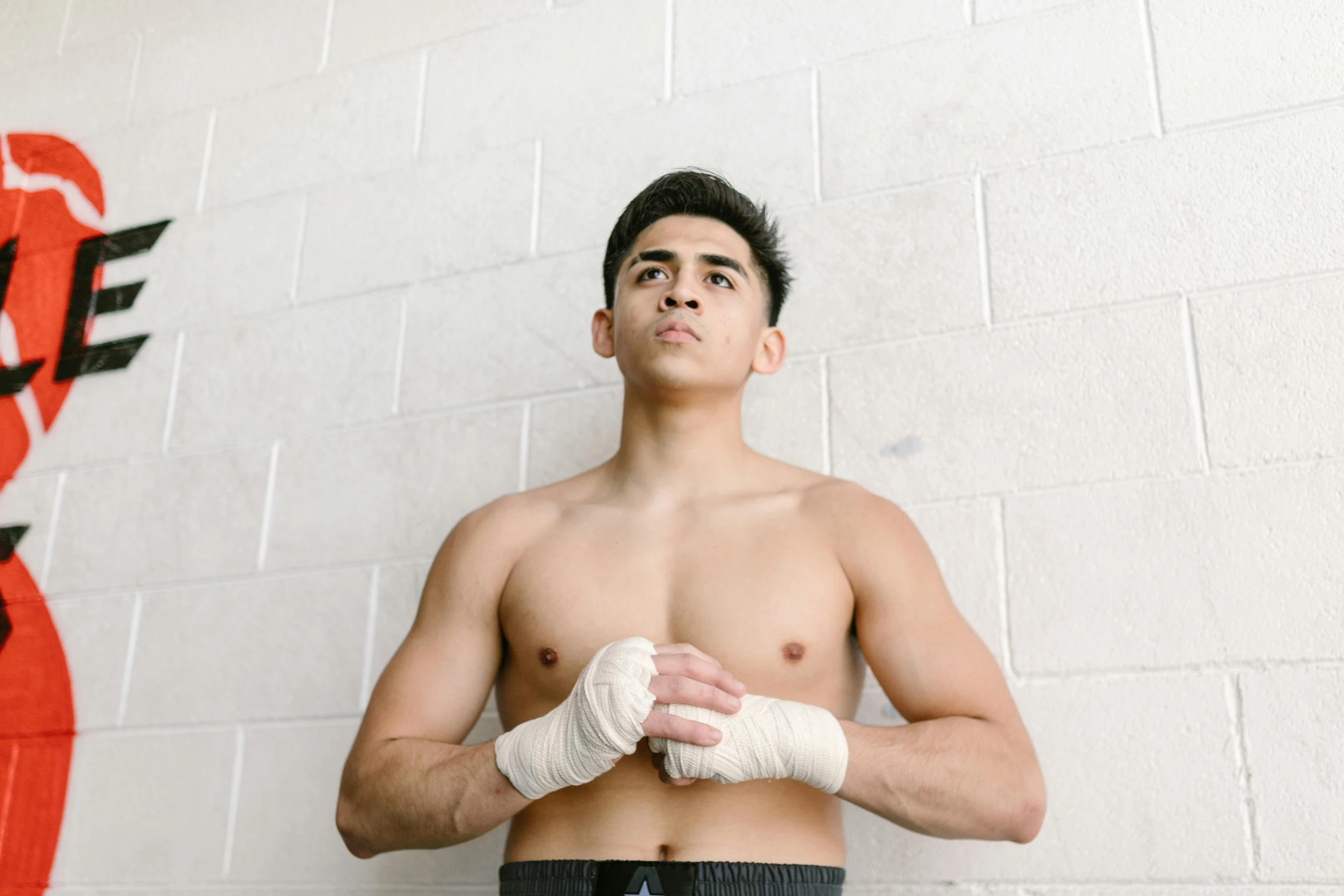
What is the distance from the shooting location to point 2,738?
214 centimetres

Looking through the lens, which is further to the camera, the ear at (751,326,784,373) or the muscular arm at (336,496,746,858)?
the ear at (751,326,784,373)

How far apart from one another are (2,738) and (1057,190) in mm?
2094

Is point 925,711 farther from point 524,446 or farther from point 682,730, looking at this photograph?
point 524,446

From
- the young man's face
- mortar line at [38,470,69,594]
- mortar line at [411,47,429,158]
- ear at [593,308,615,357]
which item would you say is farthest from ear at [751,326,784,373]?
mortar line at [38,470,69,594]

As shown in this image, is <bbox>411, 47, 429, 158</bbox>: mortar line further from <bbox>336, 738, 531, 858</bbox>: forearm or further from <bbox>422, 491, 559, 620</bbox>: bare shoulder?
<bbox>336, 738, 531, 858</bbox>: forearm

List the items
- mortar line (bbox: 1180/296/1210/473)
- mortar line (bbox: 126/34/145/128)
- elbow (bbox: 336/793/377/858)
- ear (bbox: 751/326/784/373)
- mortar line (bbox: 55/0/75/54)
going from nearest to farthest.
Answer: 1. elbow (bbox: 336/793/377/858)
2. mortar line (bbox: 1180/296/1210/473)
3. ear (bbox: 751/326/784/373)
4. mortar line (bbox: 126/34/145/128)
5. mortar line (bbox: 55/0/75/54)

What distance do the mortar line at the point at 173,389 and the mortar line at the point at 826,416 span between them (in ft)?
4.23

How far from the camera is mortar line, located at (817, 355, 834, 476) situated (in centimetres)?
177

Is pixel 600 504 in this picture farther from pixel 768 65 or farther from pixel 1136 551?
pixel 768 65

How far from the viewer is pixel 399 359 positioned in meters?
2.13

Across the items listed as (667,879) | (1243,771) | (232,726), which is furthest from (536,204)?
(1243,771)

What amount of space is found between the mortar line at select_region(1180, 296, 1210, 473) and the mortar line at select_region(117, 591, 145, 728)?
182cm

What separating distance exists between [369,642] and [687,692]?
0.94 meters

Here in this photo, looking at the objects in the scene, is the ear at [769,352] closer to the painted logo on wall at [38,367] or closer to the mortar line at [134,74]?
the painted logo on wall at [38,367]
